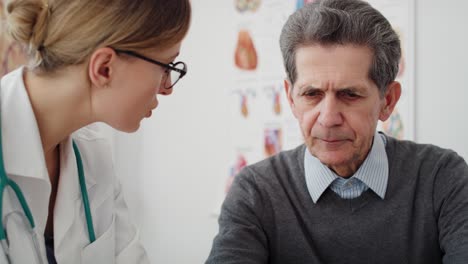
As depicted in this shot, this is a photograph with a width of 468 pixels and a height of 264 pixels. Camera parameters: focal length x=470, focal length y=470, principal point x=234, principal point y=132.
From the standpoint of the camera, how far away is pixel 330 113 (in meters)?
1.18

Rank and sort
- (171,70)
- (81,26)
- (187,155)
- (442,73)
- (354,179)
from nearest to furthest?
(81,26), (171,70), (354,179), (442,73), (187,155)

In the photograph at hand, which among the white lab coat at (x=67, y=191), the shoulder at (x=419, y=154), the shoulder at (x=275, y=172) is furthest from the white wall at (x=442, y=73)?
the white lab coat at (x=67, y=191)

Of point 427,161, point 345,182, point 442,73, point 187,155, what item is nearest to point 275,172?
point 345,182

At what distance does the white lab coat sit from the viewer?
3.48 ft

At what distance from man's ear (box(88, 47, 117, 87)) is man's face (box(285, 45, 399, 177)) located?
1.59ft

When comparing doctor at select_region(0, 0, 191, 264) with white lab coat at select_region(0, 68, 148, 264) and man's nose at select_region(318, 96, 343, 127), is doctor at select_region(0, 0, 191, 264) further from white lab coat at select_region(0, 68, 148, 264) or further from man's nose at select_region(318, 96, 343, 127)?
man's nose at select_region(318, 96, 343, 127)

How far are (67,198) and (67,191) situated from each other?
0.02 m

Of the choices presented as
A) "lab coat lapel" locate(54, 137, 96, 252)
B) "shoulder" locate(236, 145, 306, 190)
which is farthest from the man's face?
"lab coat lapel" locate(54, 137, 96, 252)

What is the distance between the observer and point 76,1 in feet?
3.32

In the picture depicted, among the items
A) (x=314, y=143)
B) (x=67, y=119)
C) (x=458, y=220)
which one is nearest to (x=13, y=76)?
(x=67, y=119)

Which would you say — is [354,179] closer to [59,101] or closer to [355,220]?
[355,220]

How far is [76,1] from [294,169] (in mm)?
734

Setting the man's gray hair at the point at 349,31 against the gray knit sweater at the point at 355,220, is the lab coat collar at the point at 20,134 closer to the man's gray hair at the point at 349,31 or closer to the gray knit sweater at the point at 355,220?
the gray knit sweater at the point at 355,220

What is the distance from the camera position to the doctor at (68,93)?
1.02m
